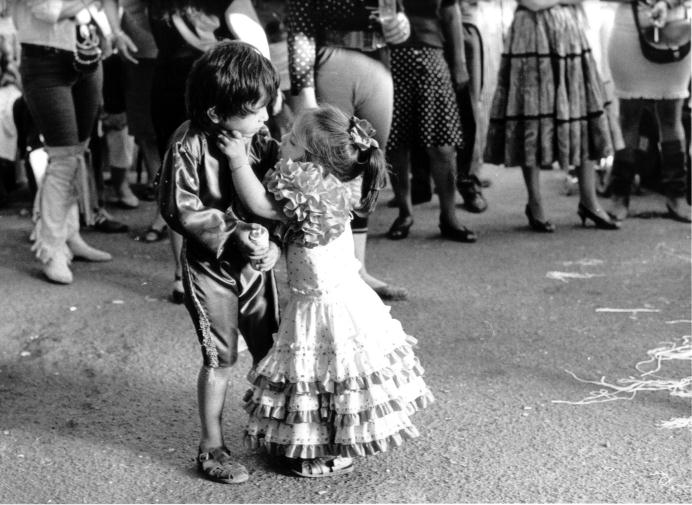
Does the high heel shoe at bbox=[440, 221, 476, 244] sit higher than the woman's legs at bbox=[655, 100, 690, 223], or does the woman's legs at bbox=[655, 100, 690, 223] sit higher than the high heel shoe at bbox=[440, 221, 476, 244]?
the woman's legs at bbox=[655, 100, 690, 223]

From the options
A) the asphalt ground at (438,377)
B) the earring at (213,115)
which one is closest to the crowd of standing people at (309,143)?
the earring at (213,115)

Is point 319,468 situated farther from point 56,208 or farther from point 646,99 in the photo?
point 646,99

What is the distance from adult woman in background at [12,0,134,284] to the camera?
5.55m

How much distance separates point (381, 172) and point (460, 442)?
1.03m

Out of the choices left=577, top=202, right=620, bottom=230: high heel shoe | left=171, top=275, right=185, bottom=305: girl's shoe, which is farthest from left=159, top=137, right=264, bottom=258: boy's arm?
left=577, top=202, right=620, bottom=230: high heel shoe

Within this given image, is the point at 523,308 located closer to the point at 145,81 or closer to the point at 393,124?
the point at 393,124

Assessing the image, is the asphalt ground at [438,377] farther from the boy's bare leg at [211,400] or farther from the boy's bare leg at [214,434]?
the boy's bare leg at [211,400]

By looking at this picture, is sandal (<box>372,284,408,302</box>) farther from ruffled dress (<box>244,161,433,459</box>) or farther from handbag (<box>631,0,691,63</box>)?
handbag (<box>631,0,691,63</box>)

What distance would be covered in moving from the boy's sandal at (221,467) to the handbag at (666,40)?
4988 millimetres

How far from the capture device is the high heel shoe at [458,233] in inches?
271

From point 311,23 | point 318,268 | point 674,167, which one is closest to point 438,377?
point 318,268

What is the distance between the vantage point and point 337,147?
10.7 feet

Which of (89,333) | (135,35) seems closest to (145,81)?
(135,35)

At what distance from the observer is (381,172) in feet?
11.0
